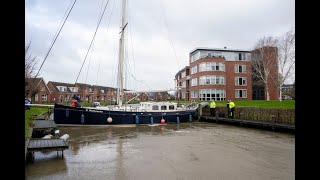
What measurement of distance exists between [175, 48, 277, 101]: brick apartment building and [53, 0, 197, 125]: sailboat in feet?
58.6

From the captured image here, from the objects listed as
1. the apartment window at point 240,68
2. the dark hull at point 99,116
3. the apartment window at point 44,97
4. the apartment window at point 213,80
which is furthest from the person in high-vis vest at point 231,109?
the apartment window at point 44,97

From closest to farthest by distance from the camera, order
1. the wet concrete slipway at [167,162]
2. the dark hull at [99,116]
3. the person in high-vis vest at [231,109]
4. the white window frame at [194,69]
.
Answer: the wet concrete slipway at [167,162] < the dark hull at [99,116] < the person in high-vis vest at [231,109] < the white window frame at [194,69]

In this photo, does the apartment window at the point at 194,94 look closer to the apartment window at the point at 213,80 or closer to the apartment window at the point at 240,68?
the apartment window at the point at 213,80

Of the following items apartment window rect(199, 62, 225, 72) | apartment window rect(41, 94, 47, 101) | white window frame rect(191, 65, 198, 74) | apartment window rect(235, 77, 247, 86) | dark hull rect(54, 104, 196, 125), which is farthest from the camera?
apartment window rect(41, 94, 47, 101)

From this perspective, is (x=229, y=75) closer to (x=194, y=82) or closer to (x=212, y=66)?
(x=212, y=66)

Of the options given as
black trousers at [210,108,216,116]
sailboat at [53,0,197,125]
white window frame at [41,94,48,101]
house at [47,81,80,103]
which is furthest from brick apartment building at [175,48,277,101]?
white window frame at [41,94,48,101]

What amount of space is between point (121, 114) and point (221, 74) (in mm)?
26096

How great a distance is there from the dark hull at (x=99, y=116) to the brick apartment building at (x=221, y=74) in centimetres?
2093

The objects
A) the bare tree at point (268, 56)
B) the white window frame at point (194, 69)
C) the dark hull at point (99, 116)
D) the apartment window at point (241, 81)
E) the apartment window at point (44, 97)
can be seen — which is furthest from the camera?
the apartment window at point (44, 97)

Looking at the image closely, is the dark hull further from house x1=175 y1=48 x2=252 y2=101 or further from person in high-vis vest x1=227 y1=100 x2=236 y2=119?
house x1=175 y1=48 x2=252 y2=101

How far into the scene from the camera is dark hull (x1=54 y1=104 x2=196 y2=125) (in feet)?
60.3

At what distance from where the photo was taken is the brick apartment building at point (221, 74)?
133ft
